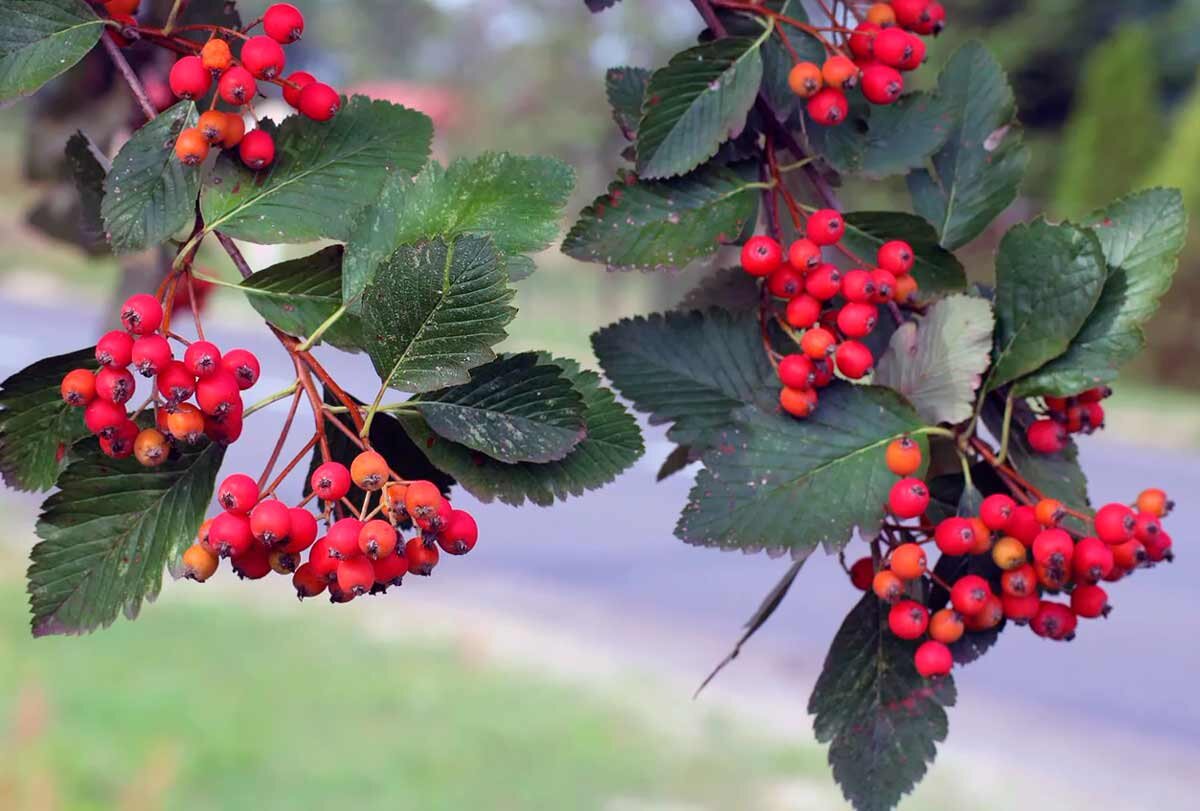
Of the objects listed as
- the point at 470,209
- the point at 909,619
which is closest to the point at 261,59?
the point at 470,209

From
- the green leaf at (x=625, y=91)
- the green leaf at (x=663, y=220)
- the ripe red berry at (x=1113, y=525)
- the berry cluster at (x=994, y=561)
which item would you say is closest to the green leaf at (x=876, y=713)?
the berry cluster at (x=994, y=561)

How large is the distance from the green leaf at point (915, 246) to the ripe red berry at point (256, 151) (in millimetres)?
343

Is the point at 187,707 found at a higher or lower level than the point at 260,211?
lower

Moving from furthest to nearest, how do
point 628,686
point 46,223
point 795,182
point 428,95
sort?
point 428,95 → point 628,686 → point 46,223 → point 795,182

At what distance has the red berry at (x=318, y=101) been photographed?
0.64 metres

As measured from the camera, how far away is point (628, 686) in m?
4.91

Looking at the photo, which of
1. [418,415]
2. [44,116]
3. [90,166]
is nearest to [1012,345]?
[418,415]

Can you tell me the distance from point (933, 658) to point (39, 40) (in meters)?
0.56

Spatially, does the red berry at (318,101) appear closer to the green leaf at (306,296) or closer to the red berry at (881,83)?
the green leaf at (306,296)

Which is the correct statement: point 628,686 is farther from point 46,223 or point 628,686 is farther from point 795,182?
point 795,182

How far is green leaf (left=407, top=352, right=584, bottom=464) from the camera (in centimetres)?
57

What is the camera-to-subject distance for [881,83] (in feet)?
2.43

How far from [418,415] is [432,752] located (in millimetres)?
3923

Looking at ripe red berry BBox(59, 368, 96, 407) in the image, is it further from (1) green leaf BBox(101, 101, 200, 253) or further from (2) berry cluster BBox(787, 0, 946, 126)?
(2) berry cluster BBox(787, 0, 946, 126)
